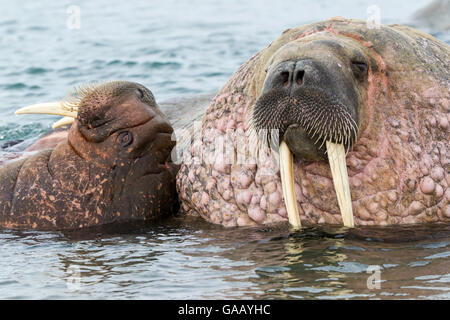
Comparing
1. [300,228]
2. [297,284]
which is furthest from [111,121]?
[297,284]

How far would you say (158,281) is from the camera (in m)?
5.01

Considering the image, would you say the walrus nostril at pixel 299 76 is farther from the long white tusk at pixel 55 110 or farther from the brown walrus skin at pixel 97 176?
the long white tusk at pixel 55 110

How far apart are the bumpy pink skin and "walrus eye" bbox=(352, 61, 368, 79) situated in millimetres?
118

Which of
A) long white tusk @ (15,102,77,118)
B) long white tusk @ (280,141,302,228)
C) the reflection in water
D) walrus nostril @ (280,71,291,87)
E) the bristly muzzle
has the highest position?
walrus nostril @ (280,71,291,87)

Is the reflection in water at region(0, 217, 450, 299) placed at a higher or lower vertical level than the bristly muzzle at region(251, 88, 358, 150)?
lower

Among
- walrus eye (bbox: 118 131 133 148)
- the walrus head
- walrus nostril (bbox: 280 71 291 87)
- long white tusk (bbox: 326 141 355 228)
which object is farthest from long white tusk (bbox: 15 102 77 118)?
long white tusk (bbox: 326 141 355 228)

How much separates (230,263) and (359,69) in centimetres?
161

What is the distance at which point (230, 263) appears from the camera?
5336 millimetres

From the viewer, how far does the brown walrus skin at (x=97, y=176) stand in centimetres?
654

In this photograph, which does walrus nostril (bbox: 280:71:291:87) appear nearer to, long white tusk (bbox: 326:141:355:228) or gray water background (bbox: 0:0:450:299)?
long white tusk (bbox: 326:141:355:228)

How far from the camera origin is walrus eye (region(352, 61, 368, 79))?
5.62 metres

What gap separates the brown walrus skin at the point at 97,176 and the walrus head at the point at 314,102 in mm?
1486

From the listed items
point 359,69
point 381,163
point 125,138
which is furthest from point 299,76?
point 125,138
